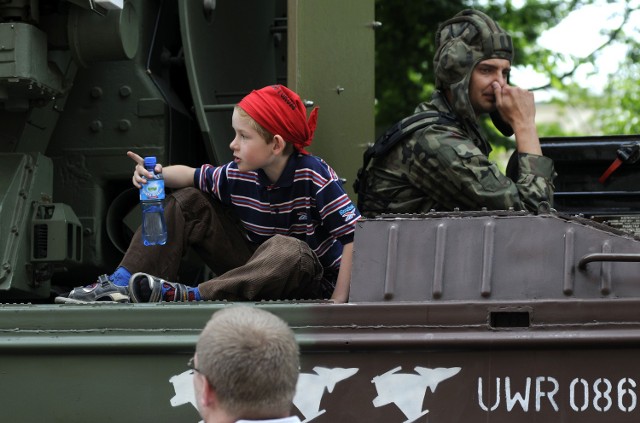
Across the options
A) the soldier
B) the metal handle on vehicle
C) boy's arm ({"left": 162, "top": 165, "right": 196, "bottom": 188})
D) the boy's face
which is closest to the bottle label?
boy's arm ({"left": 162, "top": 165, "right": 196, "bottom": 188})

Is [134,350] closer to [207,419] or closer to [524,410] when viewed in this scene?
[524,410]

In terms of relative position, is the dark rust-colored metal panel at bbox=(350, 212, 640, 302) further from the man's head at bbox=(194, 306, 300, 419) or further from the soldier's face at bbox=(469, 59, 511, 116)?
the man's head at bbox=(194, 306, 300, 419)

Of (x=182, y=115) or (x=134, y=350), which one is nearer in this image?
(x=134, y=350)

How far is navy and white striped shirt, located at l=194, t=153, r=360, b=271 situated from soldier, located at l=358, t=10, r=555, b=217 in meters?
0.35

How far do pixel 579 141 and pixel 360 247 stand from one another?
1773 millimetres

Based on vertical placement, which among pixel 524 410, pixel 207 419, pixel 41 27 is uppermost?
pixel 41 27

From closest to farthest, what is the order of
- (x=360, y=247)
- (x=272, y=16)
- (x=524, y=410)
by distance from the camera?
(x=524, y=410) < (x=360, y=247) < (x=272, y=16)

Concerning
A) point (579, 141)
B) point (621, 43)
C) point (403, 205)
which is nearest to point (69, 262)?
point (403, 205)

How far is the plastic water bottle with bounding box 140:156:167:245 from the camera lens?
4457 millimetres

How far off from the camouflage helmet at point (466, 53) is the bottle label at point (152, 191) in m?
1.12

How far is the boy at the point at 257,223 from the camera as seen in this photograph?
4.18 metres

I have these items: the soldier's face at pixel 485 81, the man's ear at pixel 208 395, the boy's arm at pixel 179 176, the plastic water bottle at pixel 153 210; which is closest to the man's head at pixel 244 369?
the man's ear at pixel 208 395

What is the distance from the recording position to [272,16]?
5938mm

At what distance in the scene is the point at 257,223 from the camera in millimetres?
4539
